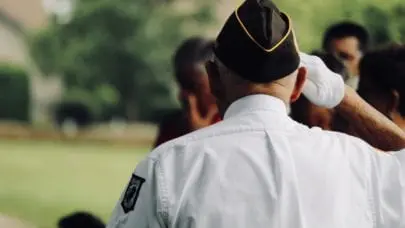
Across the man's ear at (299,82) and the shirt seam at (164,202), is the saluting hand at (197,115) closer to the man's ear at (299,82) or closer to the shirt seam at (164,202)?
the man's ear at (299,82)

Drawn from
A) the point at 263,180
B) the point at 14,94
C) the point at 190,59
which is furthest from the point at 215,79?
the point at 14,94

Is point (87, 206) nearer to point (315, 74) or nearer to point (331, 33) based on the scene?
point (331, 33)

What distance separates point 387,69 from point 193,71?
93cm

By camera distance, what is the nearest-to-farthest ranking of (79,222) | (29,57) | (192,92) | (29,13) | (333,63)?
(79,222) → (333,63) → (192,92) → (29,57) → (29,13)

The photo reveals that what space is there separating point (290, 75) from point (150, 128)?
592 inches

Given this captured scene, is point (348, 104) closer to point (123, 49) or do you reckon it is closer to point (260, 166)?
point (260, 166)

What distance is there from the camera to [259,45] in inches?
59.6

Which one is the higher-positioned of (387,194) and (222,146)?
(222,146)

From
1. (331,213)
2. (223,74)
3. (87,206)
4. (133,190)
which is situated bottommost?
(87,206)

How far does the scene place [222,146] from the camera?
4.88 ft

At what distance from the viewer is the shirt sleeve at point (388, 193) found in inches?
58.8

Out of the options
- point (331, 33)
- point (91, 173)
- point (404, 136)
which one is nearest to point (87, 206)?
point (91, 173)

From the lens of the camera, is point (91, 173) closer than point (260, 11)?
No

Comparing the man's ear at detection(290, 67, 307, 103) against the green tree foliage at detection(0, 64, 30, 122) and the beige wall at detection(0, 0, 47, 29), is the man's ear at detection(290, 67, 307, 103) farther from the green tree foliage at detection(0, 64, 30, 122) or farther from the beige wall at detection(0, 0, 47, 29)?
the green tree foliage at detection(0, 64, 30, 122)
